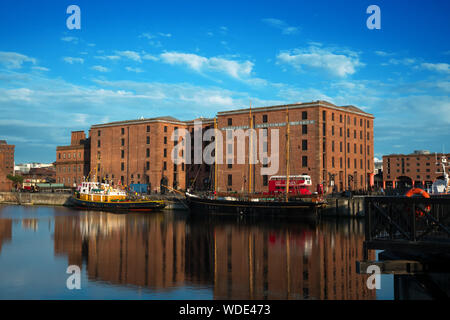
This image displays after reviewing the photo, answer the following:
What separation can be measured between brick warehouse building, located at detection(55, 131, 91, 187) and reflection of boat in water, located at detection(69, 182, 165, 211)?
31.7 meters

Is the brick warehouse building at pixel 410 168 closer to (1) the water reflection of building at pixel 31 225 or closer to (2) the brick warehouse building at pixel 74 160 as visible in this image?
(2) the brick warehouse building at pixel 74 160

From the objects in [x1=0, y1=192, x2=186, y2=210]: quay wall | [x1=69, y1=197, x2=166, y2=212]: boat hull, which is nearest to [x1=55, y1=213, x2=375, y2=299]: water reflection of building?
[x1=69, y1=197, x2=166, y2=212]: boat hull

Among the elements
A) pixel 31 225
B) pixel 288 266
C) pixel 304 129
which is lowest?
pixel 31 225

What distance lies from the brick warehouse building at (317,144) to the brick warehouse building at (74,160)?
1861 inches

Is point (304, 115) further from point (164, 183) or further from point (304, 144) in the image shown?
point (164, 183)

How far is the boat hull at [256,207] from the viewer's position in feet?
194

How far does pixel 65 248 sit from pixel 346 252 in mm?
20748

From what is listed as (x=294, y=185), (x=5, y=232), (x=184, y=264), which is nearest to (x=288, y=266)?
(x=184, y=264)

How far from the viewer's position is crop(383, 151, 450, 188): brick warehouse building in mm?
146250

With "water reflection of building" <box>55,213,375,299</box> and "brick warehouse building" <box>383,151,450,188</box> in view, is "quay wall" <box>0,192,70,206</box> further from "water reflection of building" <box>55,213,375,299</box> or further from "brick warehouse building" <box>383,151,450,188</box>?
"brick warehouse building" <box>383,151,450,188</box>

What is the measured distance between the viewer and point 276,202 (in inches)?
2404

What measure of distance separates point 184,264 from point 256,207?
122 ft

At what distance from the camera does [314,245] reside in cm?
3478
